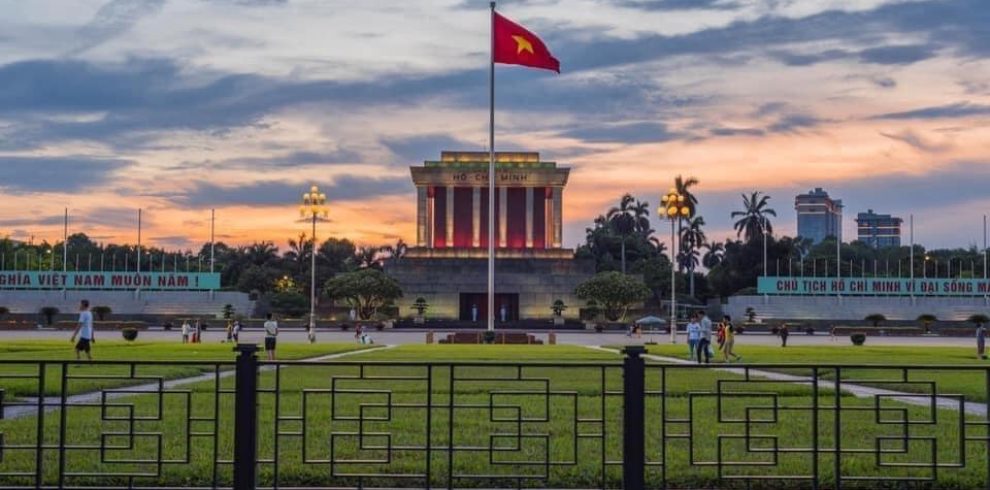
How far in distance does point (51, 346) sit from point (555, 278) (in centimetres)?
5598

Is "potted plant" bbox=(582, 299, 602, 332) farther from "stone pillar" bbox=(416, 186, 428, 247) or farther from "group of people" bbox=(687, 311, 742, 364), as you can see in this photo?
"group of people" bbox=(687, 311, 742, 364)

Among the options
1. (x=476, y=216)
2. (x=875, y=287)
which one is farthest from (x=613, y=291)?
(x=875, y=287)

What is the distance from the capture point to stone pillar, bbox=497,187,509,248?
325 ft

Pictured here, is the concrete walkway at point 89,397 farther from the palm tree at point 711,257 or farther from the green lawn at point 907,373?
the palm tree at point 711,257

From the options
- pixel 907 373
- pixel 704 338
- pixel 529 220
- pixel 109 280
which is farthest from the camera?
pixel 529 220

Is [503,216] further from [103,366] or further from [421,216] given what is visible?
[103,366]

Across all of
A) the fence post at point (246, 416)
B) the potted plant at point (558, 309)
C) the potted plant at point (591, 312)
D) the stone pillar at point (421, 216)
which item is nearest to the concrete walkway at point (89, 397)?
the fence post at point (246, 416)

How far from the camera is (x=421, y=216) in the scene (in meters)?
99.9

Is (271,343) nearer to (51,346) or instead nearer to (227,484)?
(51,346)

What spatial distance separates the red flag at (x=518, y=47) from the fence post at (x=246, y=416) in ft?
105

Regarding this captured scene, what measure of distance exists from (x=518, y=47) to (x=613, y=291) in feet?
145

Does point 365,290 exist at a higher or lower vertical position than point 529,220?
lower

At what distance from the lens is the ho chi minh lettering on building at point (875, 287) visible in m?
93.8

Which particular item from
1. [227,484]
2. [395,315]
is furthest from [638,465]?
[395,315]
